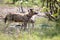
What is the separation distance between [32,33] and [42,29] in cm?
70

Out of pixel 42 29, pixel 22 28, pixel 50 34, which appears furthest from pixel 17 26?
pixel 50 34

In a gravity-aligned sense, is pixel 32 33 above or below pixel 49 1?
below

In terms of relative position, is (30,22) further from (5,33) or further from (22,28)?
(5,33)

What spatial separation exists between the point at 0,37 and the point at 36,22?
243cm

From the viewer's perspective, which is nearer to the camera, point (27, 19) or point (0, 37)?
point (0, 37)

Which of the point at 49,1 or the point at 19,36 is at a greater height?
the point at 49,1

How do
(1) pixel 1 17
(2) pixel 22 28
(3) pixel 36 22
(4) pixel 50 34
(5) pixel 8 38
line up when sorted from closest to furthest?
1. (5) pixel 8 38
2. (4) pixel 50 34
3. (2) pixel 22 28
4. (3) pixel 36 22
5. (1) pixel 1 17

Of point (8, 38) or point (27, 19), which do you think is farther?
point (27, 19)

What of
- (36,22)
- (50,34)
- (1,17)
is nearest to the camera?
(50,34)

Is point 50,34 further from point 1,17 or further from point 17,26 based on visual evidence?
point 1,17

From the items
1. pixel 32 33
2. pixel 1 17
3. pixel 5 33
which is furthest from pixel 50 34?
pixel 1 17

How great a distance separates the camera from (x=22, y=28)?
787 cm

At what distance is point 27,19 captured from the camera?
8.00 meters

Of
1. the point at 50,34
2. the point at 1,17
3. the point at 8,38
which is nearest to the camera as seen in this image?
the point at 8,38
